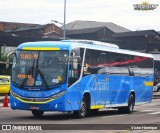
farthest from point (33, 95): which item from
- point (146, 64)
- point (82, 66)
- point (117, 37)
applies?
point (117, 37)

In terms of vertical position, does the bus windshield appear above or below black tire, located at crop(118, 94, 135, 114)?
above

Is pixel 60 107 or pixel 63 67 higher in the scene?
pixel 63 67

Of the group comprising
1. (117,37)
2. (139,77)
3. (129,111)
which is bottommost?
(129,111)

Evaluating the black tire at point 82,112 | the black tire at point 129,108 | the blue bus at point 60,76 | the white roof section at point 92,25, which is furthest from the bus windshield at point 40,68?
the white roof section at point 92,25

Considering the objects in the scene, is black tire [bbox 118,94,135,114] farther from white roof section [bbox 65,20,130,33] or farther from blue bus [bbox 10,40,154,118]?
white roof section [bbox 65,20,130,33]

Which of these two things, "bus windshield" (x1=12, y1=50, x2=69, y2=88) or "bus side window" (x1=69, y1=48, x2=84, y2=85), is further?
"bus side window" (x1=69, y1=48, x2=84, y2=85)

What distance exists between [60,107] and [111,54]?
16.3 ft

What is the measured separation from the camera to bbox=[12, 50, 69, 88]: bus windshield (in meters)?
19.1

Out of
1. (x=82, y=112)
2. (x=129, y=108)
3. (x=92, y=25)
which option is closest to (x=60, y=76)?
(x=82, y=112)

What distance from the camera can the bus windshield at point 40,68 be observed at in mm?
19109

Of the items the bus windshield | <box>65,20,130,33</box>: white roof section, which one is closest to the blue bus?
the bus windshield

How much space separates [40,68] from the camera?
19328 mm

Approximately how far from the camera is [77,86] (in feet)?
64.7

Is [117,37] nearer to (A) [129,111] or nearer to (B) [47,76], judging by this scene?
(A) [129,111]
